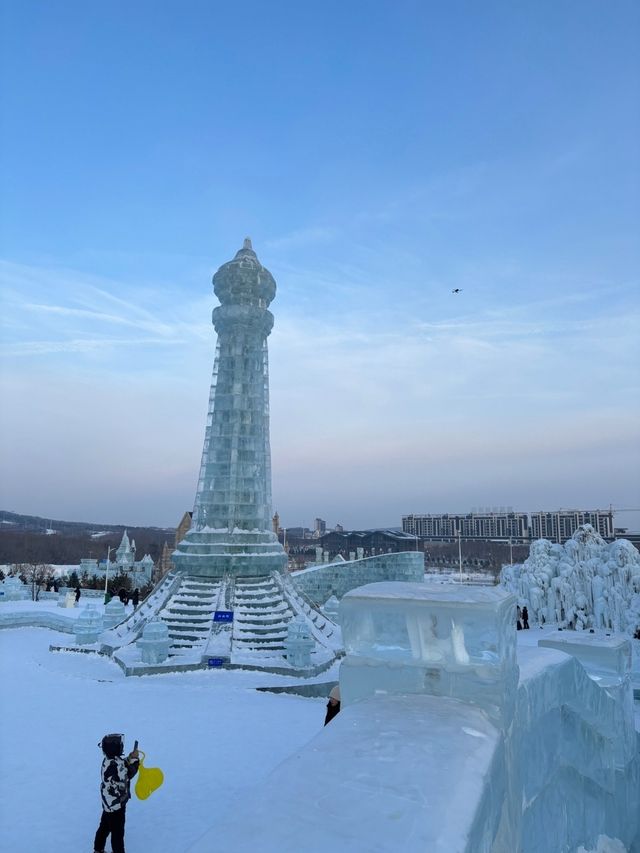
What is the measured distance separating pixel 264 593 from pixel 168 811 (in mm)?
11660

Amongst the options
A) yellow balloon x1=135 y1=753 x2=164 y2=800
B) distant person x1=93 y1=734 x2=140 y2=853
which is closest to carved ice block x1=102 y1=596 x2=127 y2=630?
yellow balloon x1=135 y1=753 x2=164 y2=800

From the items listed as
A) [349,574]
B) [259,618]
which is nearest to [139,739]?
[259,618]

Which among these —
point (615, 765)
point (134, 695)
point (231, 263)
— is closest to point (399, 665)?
point (615, 765)

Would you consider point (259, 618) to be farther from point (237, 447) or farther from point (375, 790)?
point (375, 790)

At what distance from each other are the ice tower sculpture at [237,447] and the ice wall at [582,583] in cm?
1422

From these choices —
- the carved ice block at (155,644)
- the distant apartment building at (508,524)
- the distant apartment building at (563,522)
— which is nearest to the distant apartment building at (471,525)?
the distant apartment building at (508,524)

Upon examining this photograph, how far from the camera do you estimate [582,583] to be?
89.9 feet

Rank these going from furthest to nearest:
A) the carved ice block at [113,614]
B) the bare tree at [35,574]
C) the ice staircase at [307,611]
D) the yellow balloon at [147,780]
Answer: the bare tree at [35,574], the carved ice block at [113,614], the ice staircase at [307,611], the yellow balloon at [147,780]

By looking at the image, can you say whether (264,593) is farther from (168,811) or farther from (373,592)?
(373,592)

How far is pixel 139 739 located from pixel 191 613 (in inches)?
329

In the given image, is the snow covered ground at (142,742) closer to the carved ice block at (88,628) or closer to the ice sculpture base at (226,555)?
the carved ice block at (88,628)

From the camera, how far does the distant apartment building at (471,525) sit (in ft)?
A: 419

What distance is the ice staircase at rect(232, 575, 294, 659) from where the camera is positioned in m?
15.5

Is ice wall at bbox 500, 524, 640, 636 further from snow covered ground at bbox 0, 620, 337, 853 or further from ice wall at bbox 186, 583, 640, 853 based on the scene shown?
ice wall at bbox 186, 583, 640, 853
